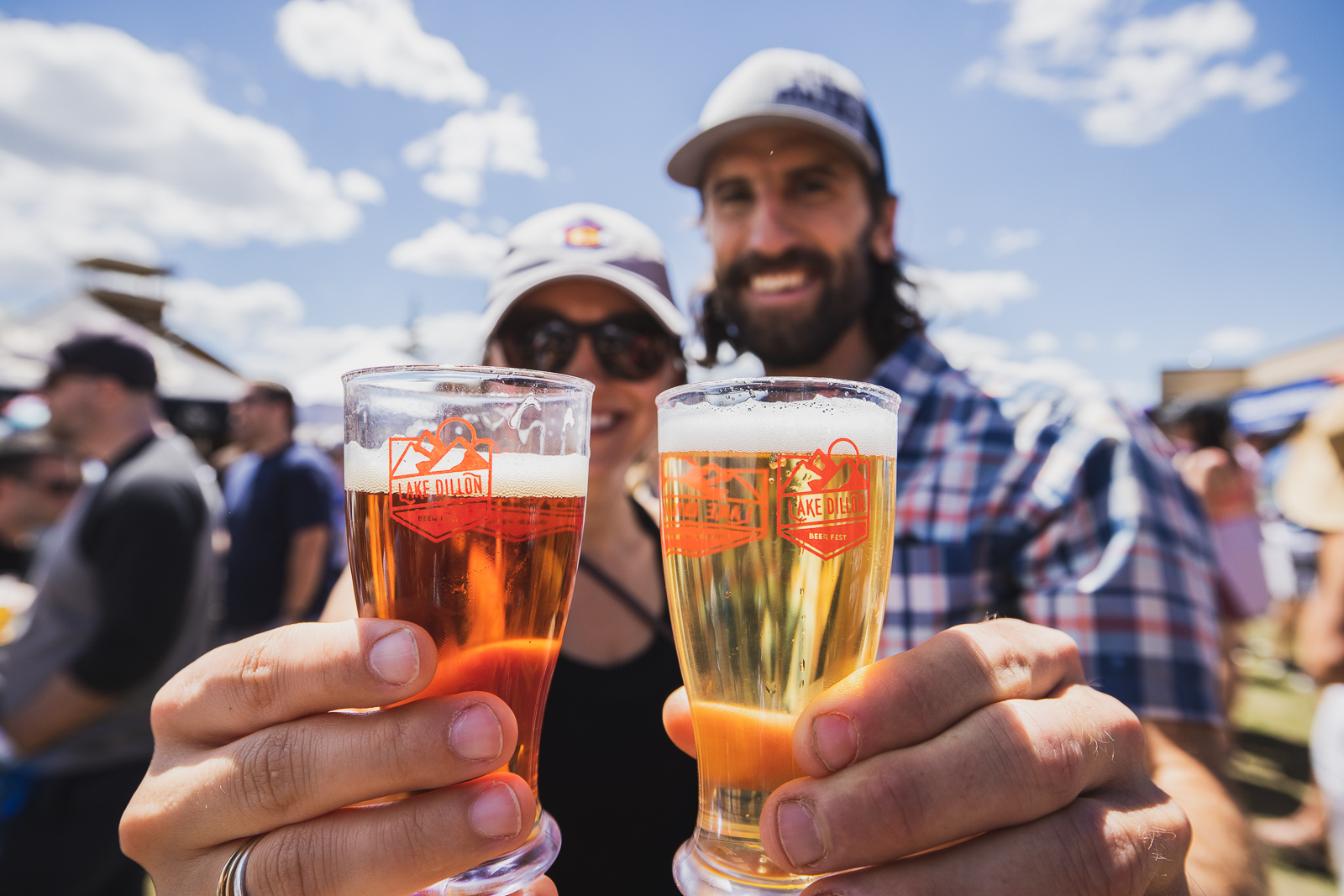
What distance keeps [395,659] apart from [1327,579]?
3.24 meters

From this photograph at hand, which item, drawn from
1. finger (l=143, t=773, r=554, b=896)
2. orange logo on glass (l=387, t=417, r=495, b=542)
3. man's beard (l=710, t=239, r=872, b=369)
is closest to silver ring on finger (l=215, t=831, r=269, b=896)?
finger (l=143, t=773, r=554, b=896)

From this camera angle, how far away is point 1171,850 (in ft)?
2.89

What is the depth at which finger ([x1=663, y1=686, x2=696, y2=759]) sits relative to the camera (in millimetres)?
1123

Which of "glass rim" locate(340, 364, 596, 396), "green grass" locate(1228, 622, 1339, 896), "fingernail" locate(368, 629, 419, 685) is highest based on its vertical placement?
"glass rim" locate(340, 364, 596, 396)

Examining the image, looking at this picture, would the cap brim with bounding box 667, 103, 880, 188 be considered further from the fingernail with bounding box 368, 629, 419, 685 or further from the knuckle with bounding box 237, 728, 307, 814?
the knuckle with bounding box 237, 728, 307, 814

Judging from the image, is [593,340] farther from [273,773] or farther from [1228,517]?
[1228,517]

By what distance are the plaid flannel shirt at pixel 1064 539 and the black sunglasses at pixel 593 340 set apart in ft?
2.65

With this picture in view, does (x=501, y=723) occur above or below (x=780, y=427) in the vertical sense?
below

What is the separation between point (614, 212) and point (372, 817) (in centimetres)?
174

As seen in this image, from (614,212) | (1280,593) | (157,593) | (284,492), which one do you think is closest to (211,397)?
(284,492)

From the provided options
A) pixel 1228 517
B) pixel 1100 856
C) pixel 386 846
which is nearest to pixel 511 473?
pixel 386 846

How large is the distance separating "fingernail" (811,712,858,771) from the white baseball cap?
6.40 feet

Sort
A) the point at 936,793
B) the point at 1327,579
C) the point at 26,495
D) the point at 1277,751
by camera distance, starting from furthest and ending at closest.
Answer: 1. the point at 1277,751
2. the point at 26,495
3. the point at 1327,579
4. the point at 936,793

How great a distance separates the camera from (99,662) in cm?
280
